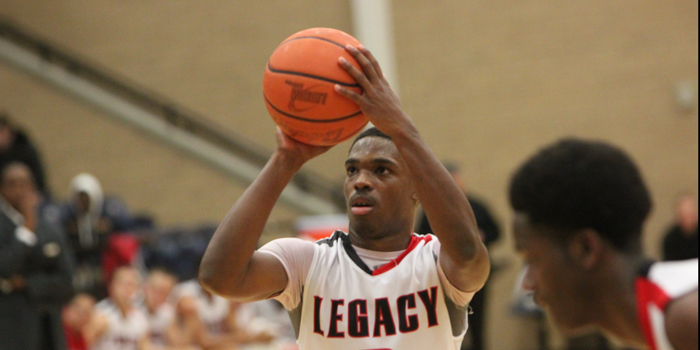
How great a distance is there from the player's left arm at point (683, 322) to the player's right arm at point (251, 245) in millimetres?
1339

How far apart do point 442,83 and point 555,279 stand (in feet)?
24.7

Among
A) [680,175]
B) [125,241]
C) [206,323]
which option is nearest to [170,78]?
[125,241]

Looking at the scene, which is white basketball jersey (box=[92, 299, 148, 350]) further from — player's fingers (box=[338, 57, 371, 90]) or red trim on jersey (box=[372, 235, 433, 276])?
player's fingers (box=[338, 57, 371, 90])

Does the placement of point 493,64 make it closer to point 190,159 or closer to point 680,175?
point 680,175

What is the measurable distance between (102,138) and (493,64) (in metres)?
5.16

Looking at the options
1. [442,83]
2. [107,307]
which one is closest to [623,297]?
[107,307]

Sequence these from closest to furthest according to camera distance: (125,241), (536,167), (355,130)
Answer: (536,167) → (355,130) → (125,241)

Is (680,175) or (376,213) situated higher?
(376,213)

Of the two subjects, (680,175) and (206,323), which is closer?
(206,323)

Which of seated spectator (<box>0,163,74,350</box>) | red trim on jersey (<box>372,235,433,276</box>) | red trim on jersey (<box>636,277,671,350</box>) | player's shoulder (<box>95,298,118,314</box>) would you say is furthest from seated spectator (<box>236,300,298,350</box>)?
red trim on jersey (<box>636,277,671,350</box>)

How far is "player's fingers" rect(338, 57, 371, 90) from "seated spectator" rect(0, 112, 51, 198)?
671 centimetres

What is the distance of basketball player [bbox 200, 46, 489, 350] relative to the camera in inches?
97.2

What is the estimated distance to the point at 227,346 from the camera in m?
6.82

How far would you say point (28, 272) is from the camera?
5.79 meters
